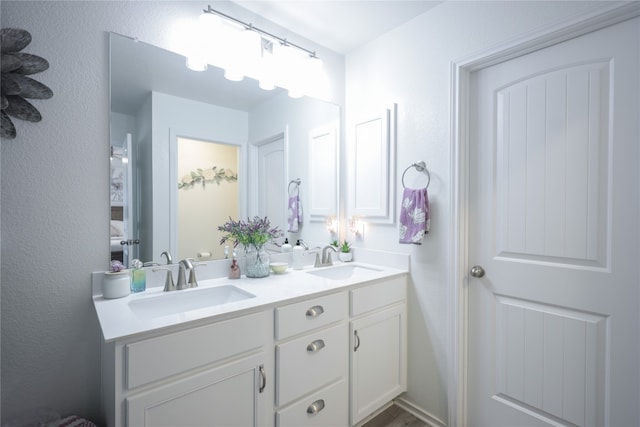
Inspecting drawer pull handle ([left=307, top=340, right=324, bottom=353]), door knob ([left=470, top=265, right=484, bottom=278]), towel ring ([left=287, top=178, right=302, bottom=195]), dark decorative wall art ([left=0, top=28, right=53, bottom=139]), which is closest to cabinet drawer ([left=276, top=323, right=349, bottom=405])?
drawer pull handle ([left=307, top=340, right=324, bottom=353])

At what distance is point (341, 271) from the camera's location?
2.13 metres

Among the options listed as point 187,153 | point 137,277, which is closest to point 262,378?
point 137,277

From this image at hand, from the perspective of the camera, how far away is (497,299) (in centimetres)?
163

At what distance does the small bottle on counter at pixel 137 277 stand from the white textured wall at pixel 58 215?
Answer: 0.12 meters

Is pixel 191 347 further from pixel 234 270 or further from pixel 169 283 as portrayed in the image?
pixel 234 270

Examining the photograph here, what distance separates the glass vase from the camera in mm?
1757

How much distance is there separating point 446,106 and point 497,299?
107cm

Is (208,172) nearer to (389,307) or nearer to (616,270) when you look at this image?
(389,307)

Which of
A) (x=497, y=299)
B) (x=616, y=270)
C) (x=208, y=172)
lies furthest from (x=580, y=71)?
(x=208, y=172)

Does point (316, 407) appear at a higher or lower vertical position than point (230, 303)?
lower

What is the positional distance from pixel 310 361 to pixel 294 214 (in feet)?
3.17

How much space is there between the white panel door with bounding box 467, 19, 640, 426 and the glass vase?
1145mm

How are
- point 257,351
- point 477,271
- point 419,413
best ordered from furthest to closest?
point 419,413
point 477,271
point 257,351

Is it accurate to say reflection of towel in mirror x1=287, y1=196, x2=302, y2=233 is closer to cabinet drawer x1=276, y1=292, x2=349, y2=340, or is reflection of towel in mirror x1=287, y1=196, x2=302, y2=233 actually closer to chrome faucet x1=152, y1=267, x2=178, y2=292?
cabinet drawer x1=276, y1=292, x2=349, y2=340
